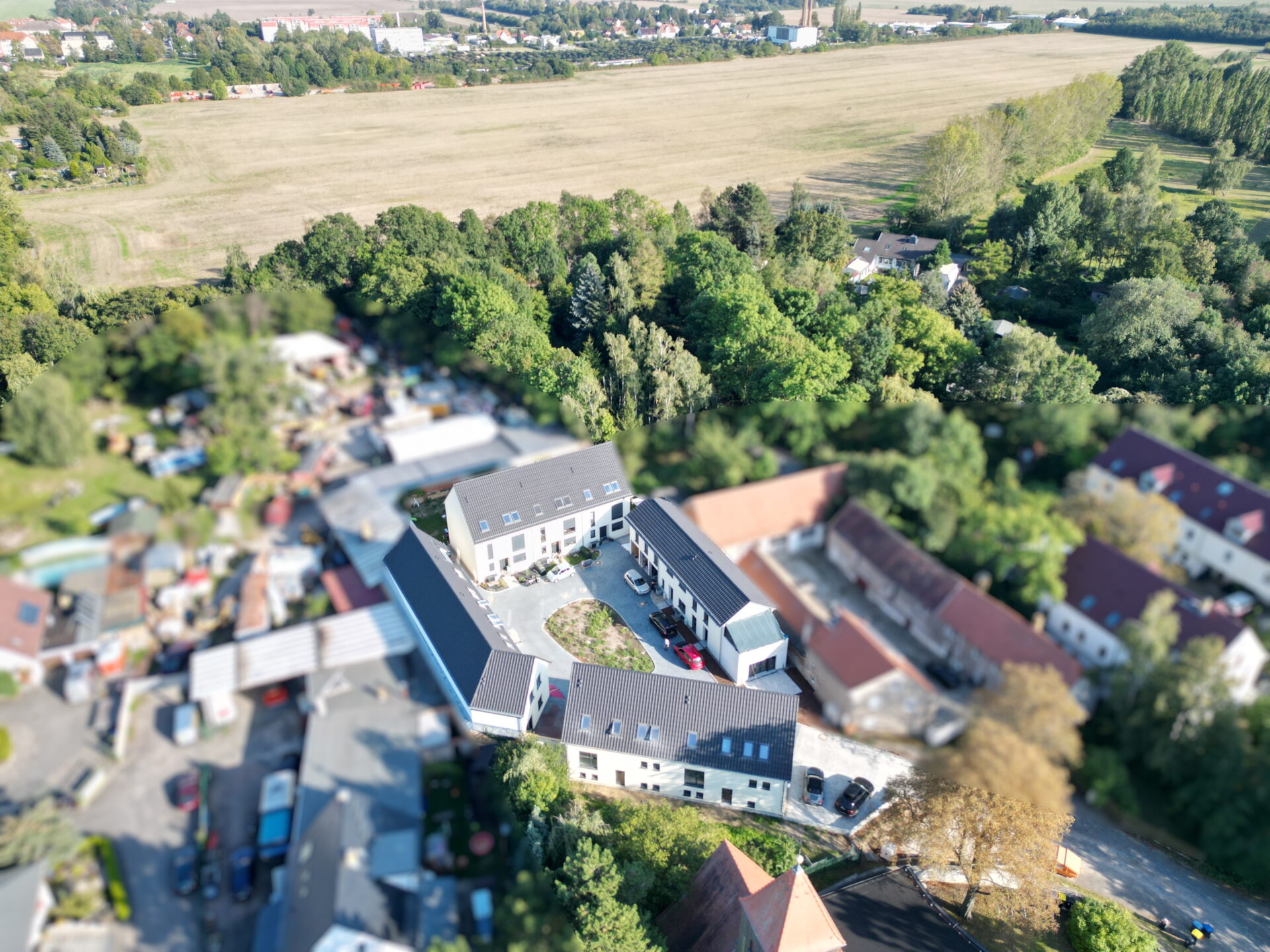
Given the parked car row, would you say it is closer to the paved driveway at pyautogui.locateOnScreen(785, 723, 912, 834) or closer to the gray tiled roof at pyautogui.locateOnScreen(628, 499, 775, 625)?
the paved driveway at pyautogui.locateOnScreen(785, 723, 912, 834)

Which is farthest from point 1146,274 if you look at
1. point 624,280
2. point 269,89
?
point 269,89

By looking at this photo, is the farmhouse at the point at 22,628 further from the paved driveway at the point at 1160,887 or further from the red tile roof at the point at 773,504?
the paved driveway at the point at 1160,887

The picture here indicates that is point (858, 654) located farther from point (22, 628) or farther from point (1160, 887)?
point (1160, 887)

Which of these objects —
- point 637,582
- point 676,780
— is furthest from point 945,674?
point 676,780

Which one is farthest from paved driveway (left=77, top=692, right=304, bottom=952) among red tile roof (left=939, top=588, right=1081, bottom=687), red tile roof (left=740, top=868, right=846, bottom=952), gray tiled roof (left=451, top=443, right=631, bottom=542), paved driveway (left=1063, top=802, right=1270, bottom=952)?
paved driveway (left=1063, top=802, right=1270, bottom=952)

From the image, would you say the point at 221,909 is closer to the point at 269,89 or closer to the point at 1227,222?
the point at 1227,222
